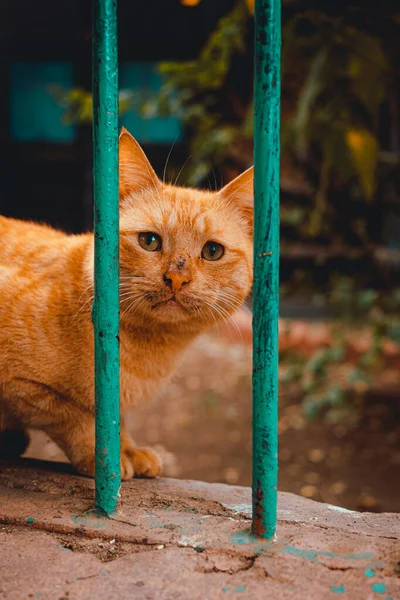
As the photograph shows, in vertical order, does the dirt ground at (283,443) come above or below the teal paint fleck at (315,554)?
below

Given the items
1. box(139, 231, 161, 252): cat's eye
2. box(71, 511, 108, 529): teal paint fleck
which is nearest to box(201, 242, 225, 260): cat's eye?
box(139, 231, 161, 252): cat's eye

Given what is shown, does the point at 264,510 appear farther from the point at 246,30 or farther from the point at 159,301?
the point at 246,30

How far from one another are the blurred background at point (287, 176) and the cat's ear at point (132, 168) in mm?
85

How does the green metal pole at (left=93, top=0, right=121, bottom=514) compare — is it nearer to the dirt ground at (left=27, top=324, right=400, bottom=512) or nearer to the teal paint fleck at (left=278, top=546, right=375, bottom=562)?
the teal paint fleck at (left=278, top=546, right=375, bottom=562)

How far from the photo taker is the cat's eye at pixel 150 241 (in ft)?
4.81

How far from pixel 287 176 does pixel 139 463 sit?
12.3ft

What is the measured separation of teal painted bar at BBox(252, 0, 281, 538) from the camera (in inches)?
41.3

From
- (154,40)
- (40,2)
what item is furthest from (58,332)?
(40,2)

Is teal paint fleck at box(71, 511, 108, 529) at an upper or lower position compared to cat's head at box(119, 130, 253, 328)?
lower

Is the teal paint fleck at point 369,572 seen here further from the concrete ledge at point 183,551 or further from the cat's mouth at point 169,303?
the cat's mouth at point 169,303

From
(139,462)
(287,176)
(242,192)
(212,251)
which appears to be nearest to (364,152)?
(242,192)

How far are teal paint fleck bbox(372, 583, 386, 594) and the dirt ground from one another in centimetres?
174

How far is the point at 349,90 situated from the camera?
8.02ft

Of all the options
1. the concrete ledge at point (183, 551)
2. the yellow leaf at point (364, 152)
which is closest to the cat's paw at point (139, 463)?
the concrete ledge at point (183, 551)
